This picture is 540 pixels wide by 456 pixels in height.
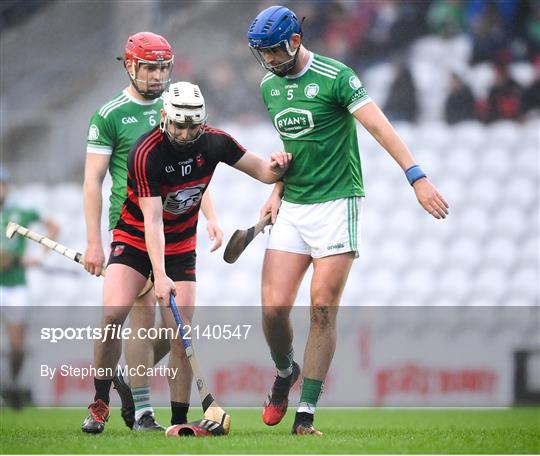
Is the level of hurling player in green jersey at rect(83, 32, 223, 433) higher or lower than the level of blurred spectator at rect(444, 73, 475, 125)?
lower

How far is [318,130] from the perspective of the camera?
18.9 feet

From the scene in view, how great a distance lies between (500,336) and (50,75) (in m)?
5.07

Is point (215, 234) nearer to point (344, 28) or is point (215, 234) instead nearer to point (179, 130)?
point (179, 130)

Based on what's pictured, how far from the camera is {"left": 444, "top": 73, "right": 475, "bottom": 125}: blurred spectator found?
11.9m

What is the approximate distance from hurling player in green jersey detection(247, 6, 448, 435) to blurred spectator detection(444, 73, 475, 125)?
6.22 meters

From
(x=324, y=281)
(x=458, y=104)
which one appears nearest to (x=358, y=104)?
(x=324, y=281)

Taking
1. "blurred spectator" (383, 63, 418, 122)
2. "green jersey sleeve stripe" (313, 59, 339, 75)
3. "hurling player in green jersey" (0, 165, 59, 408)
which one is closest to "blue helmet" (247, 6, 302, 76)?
"green jersey sleeve stripe" (313, 59, 339, 75)

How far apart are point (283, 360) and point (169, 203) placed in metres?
1.03

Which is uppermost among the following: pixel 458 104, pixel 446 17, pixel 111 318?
pixel 446 17

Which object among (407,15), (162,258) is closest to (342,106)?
(162,258)

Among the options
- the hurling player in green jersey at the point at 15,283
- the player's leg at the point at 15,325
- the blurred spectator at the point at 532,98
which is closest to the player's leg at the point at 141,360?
the hurling player in green jersey at the point at 15,283

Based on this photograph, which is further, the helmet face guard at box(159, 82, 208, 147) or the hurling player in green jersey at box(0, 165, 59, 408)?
the hurling player in green jersey at box(0, 165, 59, 408)

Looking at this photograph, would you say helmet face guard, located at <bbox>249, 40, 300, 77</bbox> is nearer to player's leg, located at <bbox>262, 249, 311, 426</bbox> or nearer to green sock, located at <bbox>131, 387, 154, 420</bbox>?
player's leg, located at <bbox>262, 249, 311, 426</bbox>

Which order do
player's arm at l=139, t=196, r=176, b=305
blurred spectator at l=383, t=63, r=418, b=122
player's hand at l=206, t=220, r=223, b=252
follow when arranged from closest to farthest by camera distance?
player's arm at l=139, t=196, r=176, b=305 < player's hand at l=206, t=220, r=223, b=252 < blurred spectator at l=383, t=63, r=418, b=122
